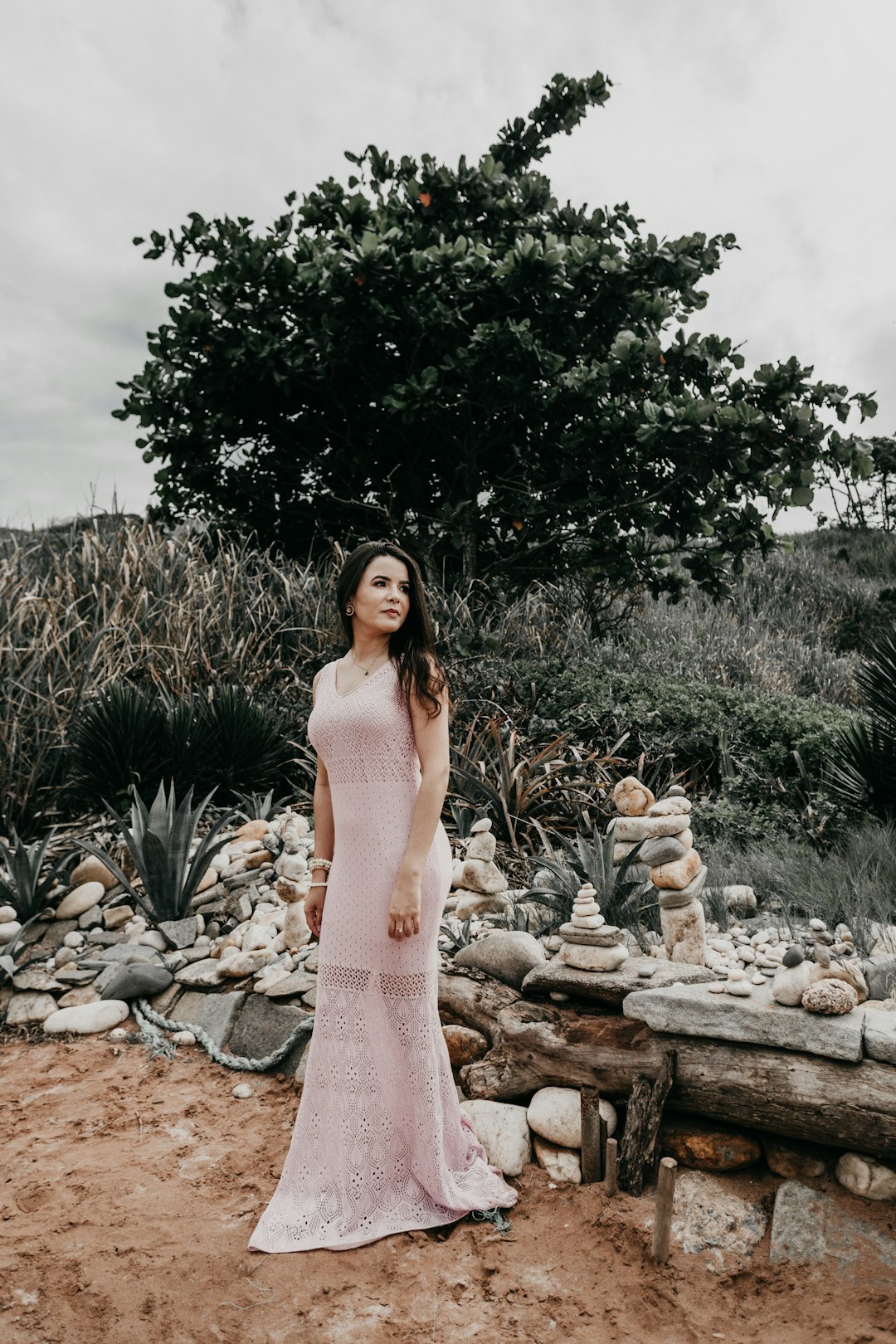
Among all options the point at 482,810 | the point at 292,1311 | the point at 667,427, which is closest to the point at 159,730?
the point at 482,810

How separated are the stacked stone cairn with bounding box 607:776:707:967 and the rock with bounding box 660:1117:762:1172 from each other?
1.93 ft

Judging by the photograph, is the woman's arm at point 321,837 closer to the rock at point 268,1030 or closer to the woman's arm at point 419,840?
the woman's arm at point 419,840

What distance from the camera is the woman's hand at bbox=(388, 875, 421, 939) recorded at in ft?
8.09

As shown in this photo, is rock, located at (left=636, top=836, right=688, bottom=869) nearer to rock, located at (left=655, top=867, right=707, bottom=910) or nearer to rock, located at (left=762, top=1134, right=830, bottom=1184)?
rock, located at (left=655, top=867, right=707, bottom=910)

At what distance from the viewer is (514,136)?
855cm

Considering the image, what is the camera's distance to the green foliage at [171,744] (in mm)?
5270

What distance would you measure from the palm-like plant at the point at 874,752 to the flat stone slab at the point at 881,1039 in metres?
2.39

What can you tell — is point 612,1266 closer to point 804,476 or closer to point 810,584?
point 804,476

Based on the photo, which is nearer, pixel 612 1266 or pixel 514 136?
pixel 612 1266

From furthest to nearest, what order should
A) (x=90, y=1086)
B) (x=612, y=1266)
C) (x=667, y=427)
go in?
(x=667, y=427), (x=90, y=1086), (x=612, y=1266)

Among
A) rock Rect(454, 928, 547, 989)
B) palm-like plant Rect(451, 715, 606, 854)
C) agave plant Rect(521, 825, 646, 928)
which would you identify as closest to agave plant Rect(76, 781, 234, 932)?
palm-like plant Rect(451, 715, 606, 854)

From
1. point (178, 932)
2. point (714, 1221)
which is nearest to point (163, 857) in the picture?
point (178, 932)

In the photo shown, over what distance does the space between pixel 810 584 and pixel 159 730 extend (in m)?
11.9

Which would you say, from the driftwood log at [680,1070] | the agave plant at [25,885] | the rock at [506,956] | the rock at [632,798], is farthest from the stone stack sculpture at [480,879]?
the agave plant at [25,885]
